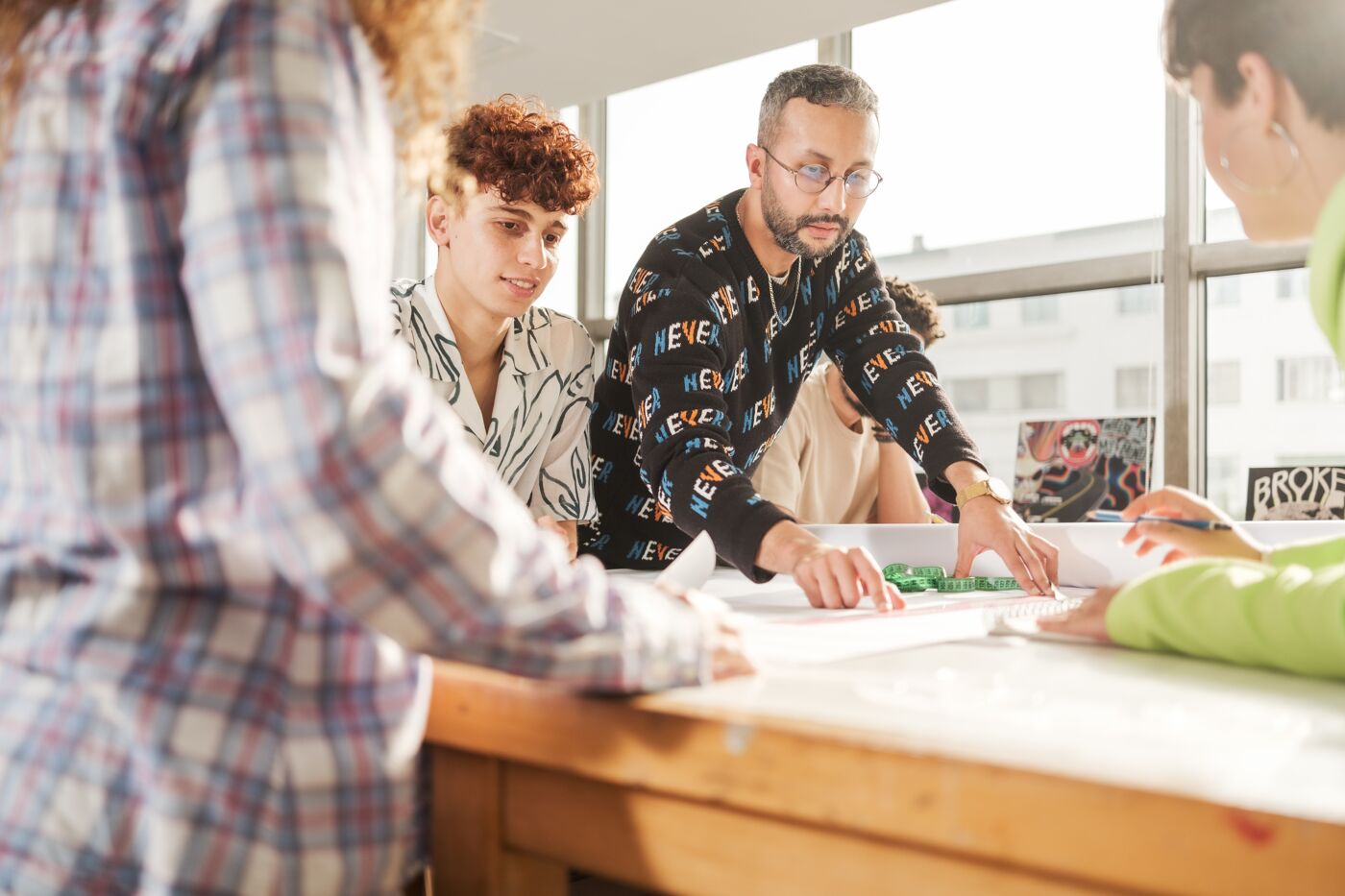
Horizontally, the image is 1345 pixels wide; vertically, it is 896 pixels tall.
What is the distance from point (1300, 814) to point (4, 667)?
637 millimetres

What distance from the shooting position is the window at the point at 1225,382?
3.74m

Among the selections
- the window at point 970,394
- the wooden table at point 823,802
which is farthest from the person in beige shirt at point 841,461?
the wooden table at point 823,802

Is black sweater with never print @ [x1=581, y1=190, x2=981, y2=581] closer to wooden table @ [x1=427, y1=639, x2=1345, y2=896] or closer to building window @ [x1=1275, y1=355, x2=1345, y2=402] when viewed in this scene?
wooden table @ [x1=427, y1=639, x2=1345, y2=896]

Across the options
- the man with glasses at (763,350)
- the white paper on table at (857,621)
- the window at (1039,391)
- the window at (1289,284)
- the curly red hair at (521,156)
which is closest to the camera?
the white paper on table at (857,621)

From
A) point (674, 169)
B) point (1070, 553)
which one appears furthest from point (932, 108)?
point (1070, 553)

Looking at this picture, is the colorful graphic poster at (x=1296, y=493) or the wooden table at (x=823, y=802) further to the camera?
the colorful graphic poster at (x=1296, y=493)

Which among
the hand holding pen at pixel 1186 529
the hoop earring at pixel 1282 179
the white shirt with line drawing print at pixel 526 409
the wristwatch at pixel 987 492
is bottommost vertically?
the hand holding pen at pixel 1186 529

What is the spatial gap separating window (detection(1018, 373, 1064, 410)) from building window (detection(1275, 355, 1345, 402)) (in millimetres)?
704

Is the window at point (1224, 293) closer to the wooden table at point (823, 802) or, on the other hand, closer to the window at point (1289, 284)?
the window at point (1289, 284)

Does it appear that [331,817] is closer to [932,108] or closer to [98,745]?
[98,745]

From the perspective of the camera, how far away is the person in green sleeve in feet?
2.53

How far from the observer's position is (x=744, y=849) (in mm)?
622

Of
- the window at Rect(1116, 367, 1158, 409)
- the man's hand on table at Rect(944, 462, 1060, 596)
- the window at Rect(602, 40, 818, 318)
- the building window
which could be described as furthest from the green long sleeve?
the window at Rect(602, 40, 818, 318)

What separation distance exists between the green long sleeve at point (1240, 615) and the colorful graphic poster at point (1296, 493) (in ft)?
6.43
